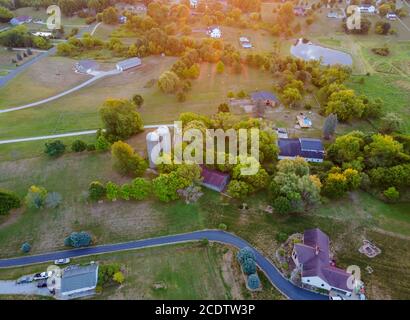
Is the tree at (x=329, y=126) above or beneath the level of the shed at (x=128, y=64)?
beneath

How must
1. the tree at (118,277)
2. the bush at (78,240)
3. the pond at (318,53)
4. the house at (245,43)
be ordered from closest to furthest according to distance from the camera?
1. the tree at (118,277)
2. the bush at (78,240)
3. the pond at (318,53)
4. the house at (245,43)

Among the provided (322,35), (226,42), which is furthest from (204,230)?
(322,35)

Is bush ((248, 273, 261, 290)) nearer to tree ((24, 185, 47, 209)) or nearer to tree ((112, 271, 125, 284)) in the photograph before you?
tree ((112, 271, 125, 284))

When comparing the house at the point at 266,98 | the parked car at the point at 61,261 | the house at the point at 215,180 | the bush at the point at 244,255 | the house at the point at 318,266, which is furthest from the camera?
the house at the point at 266,98

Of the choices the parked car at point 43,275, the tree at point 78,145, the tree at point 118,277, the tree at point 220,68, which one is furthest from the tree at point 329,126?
the parked car at point 43,275

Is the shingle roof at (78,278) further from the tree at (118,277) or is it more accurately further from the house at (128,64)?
the house at (128,64)

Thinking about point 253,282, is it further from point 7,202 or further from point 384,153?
point 7,202
